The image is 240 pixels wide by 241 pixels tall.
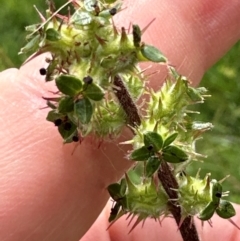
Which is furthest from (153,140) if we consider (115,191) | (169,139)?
(115,191)

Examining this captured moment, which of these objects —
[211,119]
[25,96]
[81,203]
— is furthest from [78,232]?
[211,119]

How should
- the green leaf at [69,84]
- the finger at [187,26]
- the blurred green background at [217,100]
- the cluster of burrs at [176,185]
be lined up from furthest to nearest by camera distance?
the blurred green background at [217,100], the finger at [187,26], the cluster of burrs at [176,185], the green leaf at [69,84]

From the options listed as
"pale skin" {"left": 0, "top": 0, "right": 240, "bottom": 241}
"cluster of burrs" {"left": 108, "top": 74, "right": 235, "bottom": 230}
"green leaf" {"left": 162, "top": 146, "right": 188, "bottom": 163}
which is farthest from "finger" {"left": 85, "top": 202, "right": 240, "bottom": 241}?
"green leaf" {"left": 162, "top": 146, "right": 188, "bottom": 163}

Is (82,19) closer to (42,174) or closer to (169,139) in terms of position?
(169,139)

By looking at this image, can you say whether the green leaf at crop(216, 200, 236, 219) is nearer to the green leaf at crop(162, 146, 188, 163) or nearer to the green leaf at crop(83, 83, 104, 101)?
the green leaf at crop(162, 146, 188, 163)

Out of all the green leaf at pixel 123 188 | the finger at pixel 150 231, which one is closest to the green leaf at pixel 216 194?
the green leaf at pixel 123 188

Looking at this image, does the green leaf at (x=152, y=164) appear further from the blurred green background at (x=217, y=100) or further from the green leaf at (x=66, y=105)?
the blurred green background at (x=217, y=100)
